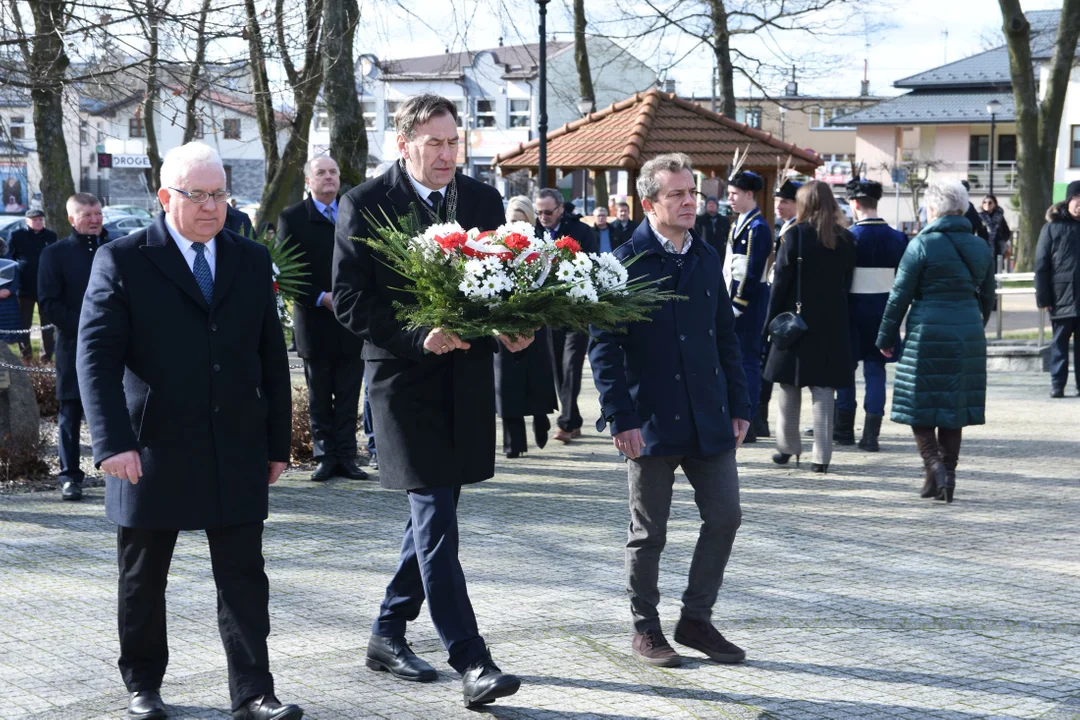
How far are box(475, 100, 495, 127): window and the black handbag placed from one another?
74.4 metres

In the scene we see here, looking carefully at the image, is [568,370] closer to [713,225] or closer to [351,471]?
[351,471]

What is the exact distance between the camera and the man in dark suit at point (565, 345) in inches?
439

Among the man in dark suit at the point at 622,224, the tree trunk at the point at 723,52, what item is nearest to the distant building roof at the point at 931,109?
the tree trunk at the point at 723,52

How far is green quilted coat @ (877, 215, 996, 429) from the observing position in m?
8.68

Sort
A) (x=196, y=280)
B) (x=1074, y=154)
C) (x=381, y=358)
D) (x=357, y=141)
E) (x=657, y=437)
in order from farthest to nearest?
(x=1074, y=154) → (x=357, y=141) → (x=657, y=437) → (x=381, y=358) → (x=196, y=280)

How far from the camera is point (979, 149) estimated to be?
252 feet

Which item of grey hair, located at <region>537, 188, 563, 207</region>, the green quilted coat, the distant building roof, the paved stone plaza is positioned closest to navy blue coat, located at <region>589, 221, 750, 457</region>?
the paved stone plaza

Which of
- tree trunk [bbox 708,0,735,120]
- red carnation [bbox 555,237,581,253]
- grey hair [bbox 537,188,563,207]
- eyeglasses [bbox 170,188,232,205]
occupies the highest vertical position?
tree trunk [bbox 708,0,735,120]

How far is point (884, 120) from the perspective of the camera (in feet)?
251

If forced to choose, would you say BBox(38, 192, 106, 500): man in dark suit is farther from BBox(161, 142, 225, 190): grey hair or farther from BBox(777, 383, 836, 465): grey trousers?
BBox(777, 383, 836, 465): grey trousers

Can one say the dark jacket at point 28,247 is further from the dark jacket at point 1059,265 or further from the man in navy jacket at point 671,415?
the man in navy jacket at point 671,415

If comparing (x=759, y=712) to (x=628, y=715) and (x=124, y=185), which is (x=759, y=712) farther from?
(x=124, y=185)

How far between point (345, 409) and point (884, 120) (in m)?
71.0

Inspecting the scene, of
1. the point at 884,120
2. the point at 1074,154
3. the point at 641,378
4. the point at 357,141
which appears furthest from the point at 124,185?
the point at 641,378
